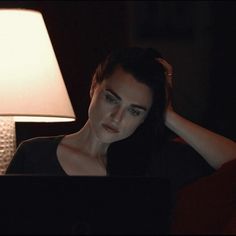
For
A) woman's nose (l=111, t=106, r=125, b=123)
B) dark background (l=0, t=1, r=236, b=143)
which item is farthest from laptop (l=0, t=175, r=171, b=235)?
dark background (l=0, t=1, r=236, b=143)

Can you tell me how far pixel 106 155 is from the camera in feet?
6.30

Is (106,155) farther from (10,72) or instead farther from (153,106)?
(10,72)

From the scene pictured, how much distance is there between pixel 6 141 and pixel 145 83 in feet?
1.47

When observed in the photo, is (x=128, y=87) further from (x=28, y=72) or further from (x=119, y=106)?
(x=28, y=72)

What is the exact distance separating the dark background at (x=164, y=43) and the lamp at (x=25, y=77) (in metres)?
0.96

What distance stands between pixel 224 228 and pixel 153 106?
44 cm

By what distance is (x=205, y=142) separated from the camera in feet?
6.27

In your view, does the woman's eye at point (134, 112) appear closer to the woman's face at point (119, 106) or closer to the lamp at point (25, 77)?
the woman's face at point (119, 106)

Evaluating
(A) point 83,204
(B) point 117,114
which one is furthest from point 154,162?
(A) point 83,204

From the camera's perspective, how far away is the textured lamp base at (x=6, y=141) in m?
1.82

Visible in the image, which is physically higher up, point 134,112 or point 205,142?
point 134,112

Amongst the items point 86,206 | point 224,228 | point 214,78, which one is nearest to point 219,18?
point 214,78

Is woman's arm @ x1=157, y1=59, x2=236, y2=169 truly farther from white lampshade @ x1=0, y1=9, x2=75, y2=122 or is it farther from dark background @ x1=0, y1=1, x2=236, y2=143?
dark background @ x1=0, y1=1, x2=236, y2=143

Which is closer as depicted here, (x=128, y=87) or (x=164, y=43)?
(x=128, y=87)
